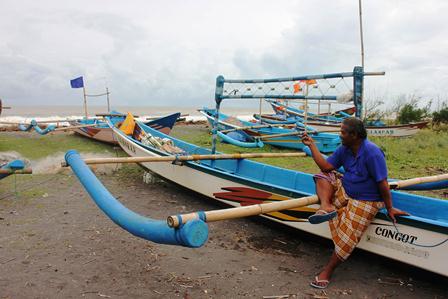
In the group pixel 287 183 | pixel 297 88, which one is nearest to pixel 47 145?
pixel 297 88

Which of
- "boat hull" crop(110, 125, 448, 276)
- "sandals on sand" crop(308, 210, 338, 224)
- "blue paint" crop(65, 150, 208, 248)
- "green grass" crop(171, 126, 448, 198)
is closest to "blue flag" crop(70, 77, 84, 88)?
"green grass" crop(171, 126, 448, 198)

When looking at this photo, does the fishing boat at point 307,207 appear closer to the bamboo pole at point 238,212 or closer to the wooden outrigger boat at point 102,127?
the bamboo pole at point 238,212

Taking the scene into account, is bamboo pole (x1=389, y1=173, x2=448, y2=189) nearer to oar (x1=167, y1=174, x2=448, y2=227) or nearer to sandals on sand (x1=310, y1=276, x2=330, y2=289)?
oar (x1=167, y1=174, x2=448, y2=227)

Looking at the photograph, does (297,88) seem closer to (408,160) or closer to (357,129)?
(357,129)

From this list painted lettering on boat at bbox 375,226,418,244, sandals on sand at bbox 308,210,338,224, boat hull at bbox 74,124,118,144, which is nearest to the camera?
sandals on sand at bbox 308,210,338,224

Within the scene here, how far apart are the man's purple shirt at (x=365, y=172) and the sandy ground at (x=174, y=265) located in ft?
2.60

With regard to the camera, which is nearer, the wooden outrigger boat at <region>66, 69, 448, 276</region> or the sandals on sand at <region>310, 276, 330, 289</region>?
the wooden outrigger boat at <region>66, 69, 448, 276</region>

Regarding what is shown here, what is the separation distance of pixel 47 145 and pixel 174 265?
32.0 feet

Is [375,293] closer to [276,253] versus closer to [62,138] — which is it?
[276,253]

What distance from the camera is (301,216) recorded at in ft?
12.9

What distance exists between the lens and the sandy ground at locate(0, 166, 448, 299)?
3096 mm

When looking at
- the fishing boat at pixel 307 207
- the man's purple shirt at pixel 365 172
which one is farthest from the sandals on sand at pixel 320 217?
the fishing boat at pixel 307 207

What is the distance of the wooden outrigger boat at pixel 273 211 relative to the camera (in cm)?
229

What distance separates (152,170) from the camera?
6.66m
